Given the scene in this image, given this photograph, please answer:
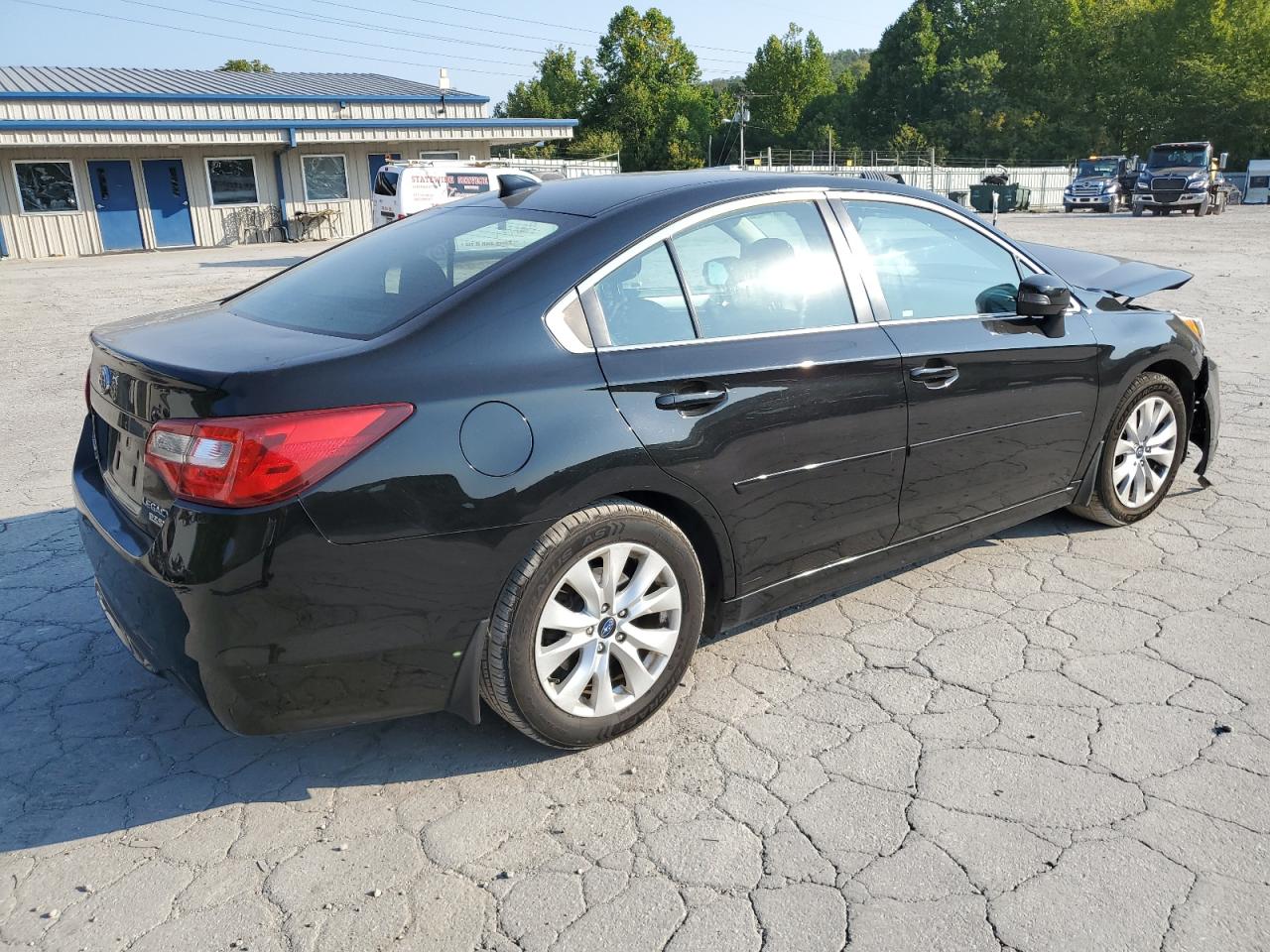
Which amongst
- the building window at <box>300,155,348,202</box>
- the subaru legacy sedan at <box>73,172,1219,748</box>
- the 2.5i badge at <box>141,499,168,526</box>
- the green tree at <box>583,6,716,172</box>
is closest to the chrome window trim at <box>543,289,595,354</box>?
the subaru legacy sedan at <box>73,172,1219,748</box>

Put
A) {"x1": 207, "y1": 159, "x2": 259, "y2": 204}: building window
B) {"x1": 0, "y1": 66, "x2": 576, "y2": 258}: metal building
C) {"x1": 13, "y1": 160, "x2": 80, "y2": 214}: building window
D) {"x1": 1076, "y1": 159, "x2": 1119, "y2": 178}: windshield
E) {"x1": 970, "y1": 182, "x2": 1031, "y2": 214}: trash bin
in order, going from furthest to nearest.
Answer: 1. {"x1": 970, "y1": 182, "x2": 1031, "y2": 214}: trash bin
2. {"x1": 1076, "y1": 159, "x2": 1119, "y2": 178}: windshield
3. {"x1": 207, "y1": 159, "x2": 259, "y2": 204}: building window
4. {"x1": 13, "y1": 160, "x2": 80, "y2": 214}: building window
5. {"x1": 0, "y1": 66, "x2": 576, "y2": 258}: metal building

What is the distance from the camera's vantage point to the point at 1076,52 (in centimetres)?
7388

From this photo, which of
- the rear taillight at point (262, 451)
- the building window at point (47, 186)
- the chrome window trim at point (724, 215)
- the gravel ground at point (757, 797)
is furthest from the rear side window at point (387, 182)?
the rear taillight at point (262, 451)

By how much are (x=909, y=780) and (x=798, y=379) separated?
126 cm

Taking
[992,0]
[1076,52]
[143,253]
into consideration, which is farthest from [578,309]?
[992,0]

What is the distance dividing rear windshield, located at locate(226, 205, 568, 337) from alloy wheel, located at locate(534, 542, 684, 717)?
0.91m

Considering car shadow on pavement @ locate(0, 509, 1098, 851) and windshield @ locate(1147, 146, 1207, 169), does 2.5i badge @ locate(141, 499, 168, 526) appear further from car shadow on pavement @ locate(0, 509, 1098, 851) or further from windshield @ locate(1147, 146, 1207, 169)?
windshield @ locate(1147, 146, 1207, 169)

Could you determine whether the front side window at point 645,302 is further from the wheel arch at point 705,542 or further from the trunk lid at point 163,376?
the trunk lid at point 163,376

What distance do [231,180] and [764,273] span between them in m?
29.9

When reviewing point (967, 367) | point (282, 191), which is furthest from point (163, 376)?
point (282, 191)

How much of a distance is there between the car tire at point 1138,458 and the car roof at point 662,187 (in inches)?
62.6

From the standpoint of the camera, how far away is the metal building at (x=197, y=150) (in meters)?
26.4

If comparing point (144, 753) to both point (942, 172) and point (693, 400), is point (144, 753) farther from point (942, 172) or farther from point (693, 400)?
point (942, 172)

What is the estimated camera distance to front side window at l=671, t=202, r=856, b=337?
3227mm
